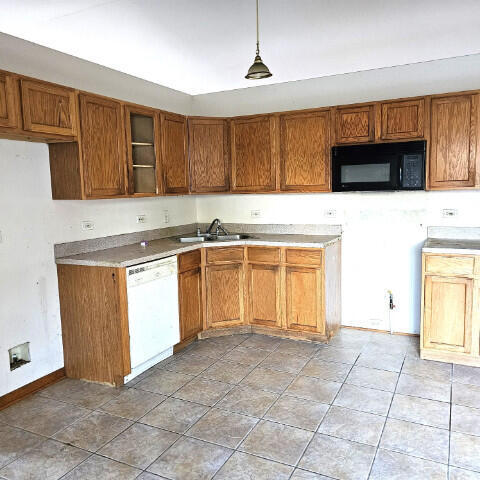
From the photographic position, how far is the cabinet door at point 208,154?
416 centimetres

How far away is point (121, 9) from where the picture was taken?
2.69 m

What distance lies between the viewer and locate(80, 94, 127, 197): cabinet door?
302 cm

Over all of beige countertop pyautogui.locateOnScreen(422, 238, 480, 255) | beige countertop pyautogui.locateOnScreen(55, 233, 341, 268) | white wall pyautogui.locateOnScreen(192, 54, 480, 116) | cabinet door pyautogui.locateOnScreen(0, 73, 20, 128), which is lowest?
beige countertop pyautogui.locateOnScreen(422, 238, 480, 255)

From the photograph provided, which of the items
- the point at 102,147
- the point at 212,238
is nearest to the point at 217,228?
the point at 212,238

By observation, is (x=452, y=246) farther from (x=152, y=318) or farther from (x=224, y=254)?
(x=152, y=318)

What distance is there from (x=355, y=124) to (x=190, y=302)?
6.79ft

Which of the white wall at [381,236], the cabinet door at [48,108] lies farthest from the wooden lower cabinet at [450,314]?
the cabinet door at [48,108]

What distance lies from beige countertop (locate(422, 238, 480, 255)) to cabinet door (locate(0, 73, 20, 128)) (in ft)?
9.50

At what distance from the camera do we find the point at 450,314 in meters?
3.24

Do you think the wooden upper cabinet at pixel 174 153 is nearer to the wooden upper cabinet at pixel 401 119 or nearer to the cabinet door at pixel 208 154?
the cabinet door at pixel 208 154

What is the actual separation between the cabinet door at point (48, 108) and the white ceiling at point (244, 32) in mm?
474

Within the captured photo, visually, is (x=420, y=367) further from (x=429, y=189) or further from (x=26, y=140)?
(x=26, y=140)

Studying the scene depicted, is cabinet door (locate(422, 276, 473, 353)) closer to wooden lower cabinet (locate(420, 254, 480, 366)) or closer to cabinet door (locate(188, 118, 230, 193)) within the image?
wooden lower cabinet (locate(420, 254, 480, 366))

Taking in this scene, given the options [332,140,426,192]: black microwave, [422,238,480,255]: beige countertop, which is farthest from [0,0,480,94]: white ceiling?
[422,238,480,255]: beige countertop
